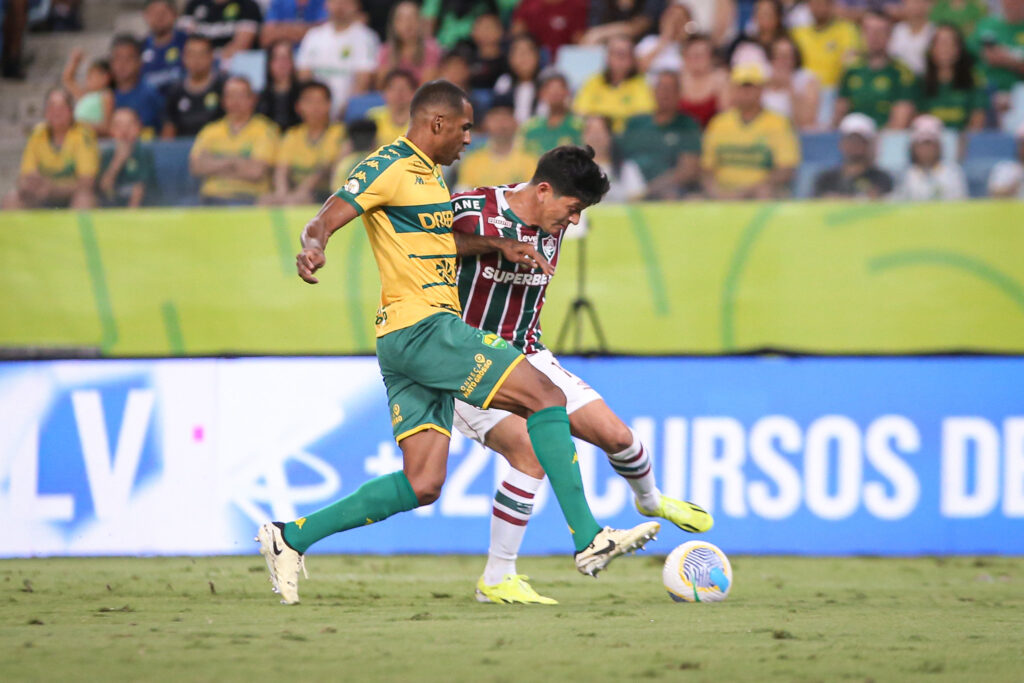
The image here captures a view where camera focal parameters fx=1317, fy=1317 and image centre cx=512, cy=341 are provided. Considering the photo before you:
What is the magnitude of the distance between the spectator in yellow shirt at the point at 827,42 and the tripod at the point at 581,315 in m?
2.86

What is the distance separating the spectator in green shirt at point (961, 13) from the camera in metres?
11.7

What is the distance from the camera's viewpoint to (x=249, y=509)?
8.34 m

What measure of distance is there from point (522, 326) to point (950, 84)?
6.27 m

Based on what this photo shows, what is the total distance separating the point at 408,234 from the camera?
562 centimetres

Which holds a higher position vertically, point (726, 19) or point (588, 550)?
point (726, 19)

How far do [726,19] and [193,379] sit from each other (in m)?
6.47

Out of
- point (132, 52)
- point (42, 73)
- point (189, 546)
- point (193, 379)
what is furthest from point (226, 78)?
point (189, 546)

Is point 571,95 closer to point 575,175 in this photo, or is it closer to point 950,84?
point 950,84

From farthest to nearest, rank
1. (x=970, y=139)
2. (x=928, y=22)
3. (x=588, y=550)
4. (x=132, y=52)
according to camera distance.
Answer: (x=132, y=52)
(x=928, y=22)
(x=970, y=139)
(x=588, y=550)

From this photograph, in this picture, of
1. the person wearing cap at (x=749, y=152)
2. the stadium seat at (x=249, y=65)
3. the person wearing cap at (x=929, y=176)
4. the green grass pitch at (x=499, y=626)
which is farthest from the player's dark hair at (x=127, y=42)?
the person wearing cap at (x=929, y=176)

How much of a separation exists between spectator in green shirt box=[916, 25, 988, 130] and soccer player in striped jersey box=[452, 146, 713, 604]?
19.2 feet

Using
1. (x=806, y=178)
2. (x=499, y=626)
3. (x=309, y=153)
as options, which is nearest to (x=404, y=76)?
(x=309, y=153)

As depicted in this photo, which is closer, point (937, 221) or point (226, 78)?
point (937, 221)

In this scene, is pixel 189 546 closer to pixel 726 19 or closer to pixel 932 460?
pixel 932 460
